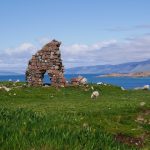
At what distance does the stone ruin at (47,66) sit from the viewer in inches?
2326

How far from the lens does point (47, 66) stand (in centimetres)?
5984

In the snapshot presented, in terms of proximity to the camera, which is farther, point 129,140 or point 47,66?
point 47,66

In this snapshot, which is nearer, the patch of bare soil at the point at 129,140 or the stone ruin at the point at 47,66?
the patch of bare soil at the point at 129,140

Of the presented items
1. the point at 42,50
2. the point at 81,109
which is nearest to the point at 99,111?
the point at 81,109

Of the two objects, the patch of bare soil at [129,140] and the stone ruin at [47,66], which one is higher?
the stone ruin at [47,66]

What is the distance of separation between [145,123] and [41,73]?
33991 mm

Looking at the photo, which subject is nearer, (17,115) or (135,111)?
(17,115)

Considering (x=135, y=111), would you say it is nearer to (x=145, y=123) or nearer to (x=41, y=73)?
(x=145, y=123)

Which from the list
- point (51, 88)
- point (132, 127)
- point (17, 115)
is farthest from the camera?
point (51, 88)

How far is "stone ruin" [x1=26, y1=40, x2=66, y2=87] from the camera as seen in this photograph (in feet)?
194

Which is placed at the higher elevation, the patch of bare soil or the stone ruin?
the stone ruin

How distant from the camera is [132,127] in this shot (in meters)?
27.1

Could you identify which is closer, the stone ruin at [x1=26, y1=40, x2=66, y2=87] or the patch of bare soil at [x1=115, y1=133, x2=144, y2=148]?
the patch of bare soil at [x1=115, y1=133, x2=144, y2=148]

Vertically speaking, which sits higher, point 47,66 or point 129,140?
point 47,66
